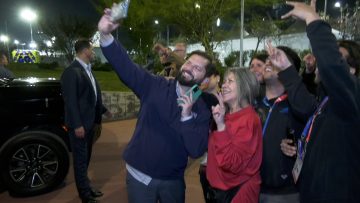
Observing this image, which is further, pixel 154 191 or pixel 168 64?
pixel 168 64

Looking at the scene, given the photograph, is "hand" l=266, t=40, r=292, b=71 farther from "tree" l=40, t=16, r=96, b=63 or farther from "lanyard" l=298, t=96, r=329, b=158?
"tree" l=40, t=16, r=96, b=63

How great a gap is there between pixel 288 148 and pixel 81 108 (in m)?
2.95

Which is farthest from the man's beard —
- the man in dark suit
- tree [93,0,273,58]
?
tree [93,0,273,58]

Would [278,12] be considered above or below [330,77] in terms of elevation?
above

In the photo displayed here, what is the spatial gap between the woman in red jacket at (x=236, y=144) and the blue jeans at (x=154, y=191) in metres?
0.34

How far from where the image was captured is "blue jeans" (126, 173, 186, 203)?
9.17 feet

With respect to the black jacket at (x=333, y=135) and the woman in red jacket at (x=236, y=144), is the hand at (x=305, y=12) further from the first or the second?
the woman in red jacket at (x=236, y=144)

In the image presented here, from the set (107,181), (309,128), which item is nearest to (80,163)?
(107,181)

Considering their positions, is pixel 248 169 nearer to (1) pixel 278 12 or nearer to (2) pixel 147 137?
(2) pixel 147 137

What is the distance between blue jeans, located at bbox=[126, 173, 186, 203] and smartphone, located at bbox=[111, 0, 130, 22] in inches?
47.9

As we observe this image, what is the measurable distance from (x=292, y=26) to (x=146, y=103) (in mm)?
36820

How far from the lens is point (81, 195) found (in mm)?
4645

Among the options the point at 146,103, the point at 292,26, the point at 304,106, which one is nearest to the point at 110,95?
the point at 146,103

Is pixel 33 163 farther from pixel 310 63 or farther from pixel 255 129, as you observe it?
pixel 310 63
